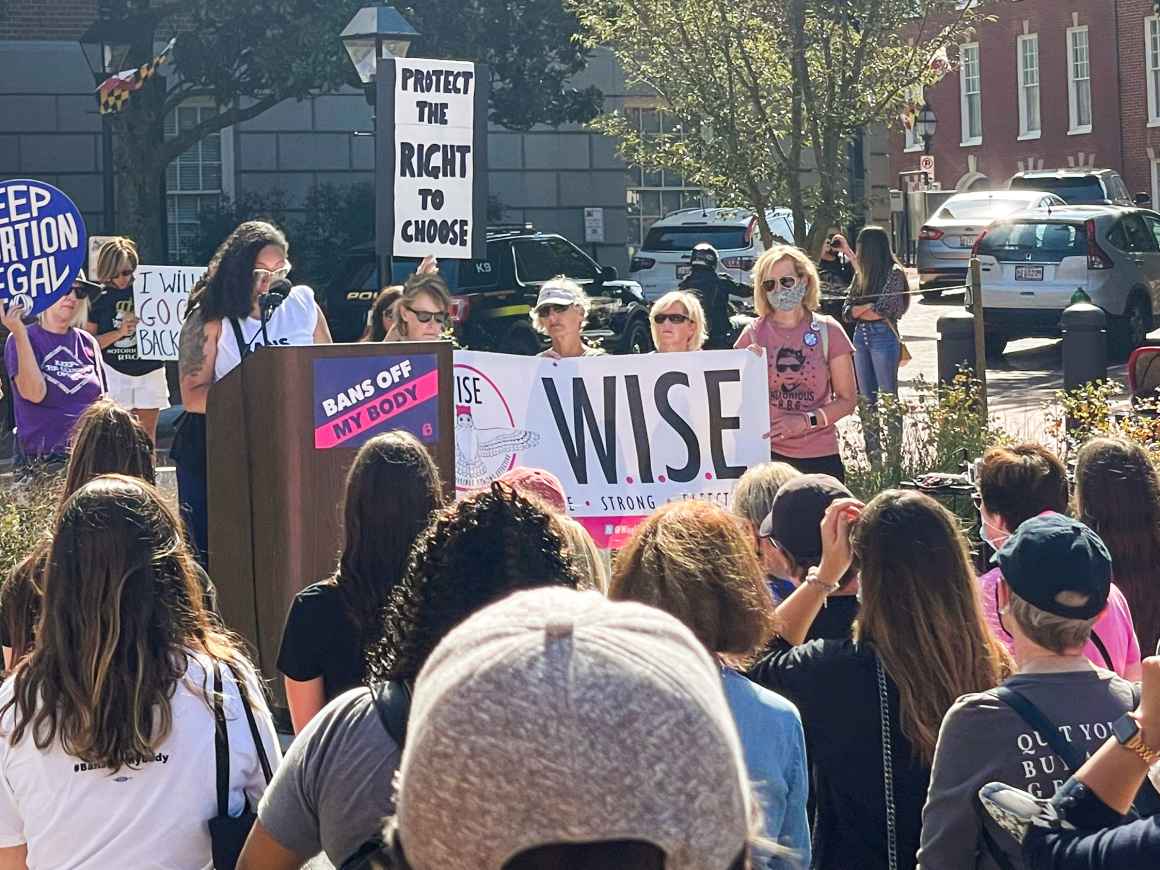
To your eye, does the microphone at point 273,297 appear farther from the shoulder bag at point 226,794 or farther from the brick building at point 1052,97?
the brick building at point 1052,97

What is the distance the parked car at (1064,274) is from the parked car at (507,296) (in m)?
4.35

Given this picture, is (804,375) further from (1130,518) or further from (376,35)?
(376,35)

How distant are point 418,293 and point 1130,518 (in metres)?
3.85

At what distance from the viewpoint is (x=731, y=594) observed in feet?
10.9

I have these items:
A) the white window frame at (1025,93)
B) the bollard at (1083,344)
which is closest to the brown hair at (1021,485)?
the bollard at (1083,344)

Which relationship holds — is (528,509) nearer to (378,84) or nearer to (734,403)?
(734,403)

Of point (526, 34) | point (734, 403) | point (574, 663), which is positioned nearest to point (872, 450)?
point (734, 403)

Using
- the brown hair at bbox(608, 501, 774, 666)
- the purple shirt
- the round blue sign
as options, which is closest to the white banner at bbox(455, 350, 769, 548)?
the purple shirt

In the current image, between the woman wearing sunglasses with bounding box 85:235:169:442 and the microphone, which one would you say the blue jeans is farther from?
the microphone

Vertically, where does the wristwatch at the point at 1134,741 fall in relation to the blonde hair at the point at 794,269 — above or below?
below

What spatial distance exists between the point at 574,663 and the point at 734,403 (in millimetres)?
6251

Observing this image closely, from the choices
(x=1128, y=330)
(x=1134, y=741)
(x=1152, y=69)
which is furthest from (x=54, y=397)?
(x=1152, y=69)

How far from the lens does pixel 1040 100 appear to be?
4947cm

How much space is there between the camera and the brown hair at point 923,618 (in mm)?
3582
